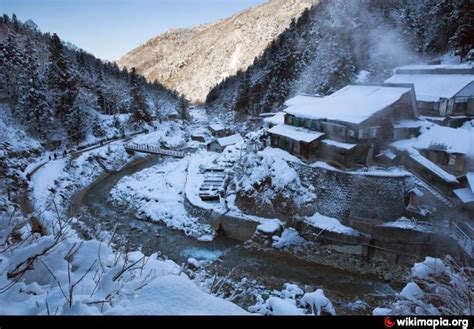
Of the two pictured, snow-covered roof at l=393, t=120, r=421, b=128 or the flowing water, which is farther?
snow-covered roof at l=393, t=120, r=421, b=128

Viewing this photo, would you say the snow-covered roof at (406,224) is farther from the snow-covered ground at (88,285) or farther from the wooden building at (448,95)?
the snow-covered ground at (88,285)

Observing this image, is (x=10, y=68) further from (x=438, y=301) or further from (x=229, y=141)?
(x=438, y=301)

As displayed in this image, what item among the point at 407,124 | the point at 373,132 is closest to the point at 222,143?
the point at 373,132

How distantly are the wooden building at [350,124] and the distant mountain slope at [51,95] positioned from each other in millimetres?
23250

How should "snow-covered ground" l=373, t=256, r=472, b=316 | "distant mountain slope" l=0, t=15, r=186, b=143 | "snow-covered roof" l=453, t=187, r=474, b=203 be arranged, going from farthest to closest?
"distant mountain slope" l=0, t=15, r=186, b=143, "snow-covered roof" l=453, t=187, r=474, b=203, "snow-covered ground" l=373, t=256, r=472, b=316

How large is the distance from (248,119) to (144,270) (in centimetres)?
4287

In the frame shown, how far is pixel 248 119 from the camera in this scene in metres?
46.4

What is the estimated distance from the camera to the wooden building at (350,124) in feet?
65.4

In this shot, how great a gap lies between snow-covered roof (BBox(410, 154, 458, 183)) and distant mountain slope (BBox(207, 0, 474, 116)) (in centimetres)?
2102

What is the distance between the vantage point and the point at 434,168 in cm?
1752

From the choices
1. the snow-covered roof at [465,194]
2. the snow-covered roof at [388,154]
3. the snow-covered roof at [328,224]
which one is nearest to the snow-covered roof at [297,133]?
the snow-covered roof at [388,154]

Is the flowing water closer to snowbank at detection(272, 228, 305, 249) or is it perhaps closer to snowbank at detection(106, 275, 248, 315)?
snowbank at detection(272, 228, 305, 249)

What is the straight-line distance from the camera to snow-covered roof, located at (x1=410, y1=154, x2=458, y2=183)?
16766 mm
